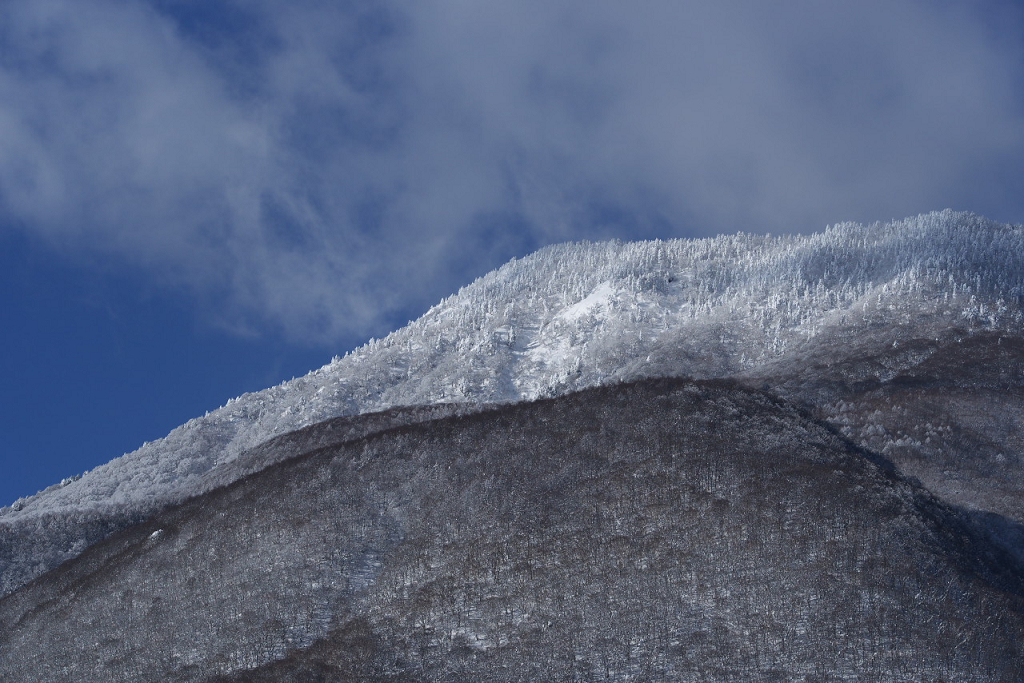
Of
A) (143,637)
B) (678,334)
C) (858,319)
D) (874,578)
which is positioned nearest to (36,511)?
(143,637)

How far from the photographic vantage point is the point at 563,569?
194 feet

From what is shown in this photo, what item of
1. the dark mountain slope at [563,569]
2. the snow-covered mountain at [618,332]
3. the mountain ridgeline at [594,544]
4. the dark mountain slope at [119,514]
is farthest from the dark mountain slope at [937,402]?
the dark mountain slope at [119,514]

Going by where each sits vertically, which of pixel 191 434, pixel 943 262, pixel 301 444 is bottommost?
pixel 301 444

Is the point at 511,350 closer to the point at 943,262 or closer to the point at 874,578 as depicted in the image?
the point at 943,262

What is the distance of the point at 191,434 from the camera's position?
409ft

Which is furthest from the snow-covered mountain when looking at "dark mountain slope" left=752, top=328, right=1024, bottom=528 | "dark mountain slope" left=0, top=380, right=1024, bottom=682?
"dark mountain slope" left=0, top=380, right=1024, bottom=682

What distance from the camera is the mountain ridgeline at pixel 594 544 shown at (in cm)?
5209

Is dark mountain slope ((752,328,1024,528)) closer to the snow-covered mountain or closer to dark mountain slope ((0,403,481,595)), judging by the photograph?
the snow-covered mountain

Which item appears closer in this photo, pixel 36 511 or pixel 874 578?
pixel 874 578

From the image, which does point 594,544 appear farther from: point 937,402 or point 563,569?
point 937,402

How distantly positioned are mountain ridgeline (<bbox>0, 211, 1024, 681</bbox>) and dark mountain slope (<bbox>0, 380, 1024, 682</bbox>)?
0.17 meters

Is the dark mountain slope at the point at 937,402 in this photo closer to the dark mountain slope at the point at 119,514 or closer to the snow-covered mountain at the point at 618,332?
the snow-covered mountain at the point at 618,332

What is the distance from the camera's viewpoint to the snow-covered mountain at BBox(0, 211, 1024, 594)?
4311 inches

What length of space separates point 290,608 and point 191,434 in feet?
224
